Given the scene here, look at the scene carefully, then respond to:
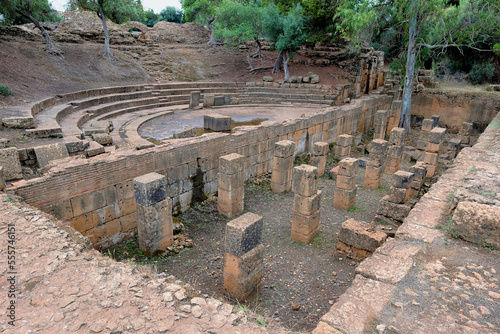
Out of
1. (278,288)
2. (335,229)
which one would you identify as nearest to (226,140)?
(335,229)

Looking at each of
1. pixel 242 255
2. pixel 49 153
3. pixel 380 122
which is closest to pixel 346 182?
pixel 242 255

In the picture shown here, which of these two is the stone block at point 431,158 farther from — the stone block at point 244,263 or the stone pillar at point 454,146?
the stone block at point 244,263

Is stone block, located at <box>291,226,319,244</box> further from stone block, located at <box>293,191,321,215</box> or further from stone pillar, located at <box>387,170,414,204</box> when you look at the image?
stone pillar, located at <box>387,170,414,204</box>

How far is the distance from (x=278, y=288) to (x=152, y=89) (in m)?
17.5

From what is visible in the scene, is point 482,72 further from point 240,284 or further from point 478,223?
point 240,284

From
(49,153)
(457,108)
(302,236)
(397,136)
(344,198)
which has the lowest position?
(302,236)

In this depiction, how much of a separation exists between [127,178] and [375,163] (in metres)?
9.26

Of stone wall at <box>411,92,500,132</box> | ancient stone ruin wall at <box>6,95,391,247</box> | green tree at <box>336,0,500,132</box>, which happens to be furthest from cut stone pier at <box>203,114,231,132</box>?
stone wall at <box>411,92,500,132</box>

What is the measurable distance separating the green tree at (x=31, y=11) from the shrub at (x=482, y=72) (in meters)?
32.8

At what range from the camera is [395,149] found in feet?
47.7

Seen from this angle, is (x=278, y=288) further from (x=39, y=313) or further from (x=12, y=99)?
(x=12, y=99)

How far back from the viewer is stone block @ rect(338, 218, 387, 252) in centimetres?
767

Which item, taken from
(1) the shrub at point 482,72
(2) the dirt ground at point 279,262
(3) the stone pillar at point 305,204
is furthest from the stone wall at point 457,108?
(3) the stone pillar at point 305,204

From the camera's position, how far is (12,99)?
1433 centimetres
